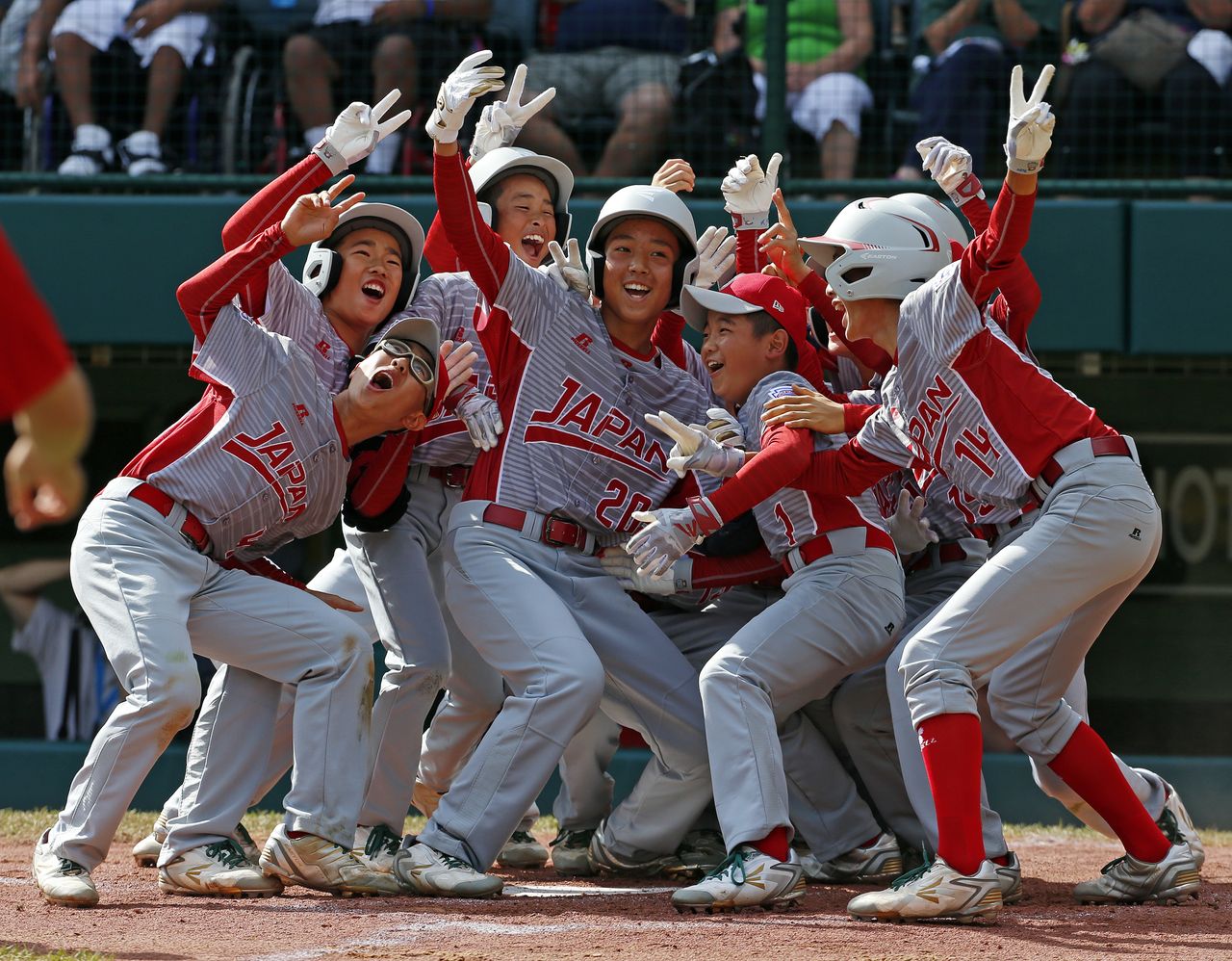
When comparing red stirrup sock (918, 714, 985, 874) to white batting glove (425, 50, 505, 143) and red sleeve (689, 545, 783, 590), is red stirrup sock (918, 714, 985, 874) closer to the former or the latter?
red sleeve (689, 545, 783, 590)

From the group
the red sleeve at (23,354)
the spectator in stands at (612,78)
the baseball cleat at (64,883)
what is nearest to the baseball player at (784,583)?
the baseball cleat at (64,883)

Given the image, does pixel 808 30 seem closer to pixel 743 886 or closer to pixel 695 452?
pixel 695 452

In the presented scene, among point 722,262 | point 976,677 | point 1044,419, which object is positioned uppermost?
point 722,262

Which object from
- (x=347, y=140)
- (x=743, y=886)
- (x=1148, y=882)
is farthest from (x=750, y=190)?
(x=1148, y=882)

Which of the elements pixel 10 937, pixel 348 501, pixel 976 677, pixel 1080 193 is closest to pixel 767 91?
pixel 1080 193

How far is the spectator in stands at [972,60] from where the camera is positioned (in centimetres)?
657

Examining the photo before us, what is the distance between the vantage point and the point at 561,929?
349 centimetres

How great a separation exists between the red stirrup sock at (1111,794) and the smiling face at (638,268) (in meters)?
1.49

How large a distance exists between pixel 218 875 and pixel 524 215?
1.96m

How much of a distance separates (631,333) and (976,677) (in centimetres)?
129

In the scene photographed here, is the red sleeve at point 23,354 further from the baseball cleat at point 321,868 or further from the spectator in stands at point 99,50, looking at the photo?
the spectator in stands at point 99,50

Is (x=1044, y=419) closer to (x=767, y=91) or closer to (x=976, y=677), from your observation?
(x=976, y=677)

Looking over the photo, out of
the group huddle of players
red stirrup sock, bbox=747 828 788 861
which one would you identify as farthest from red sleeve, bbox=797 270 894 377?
red stirrup sock, bbox=747 828 788 861

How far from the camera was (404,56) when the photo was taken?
6.66 meters
